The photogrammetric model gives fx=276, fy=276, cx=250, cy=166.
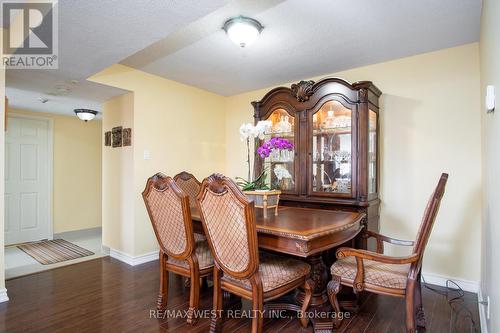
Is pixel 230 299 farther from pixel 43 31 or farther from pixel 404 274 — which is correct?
pixel 43 31

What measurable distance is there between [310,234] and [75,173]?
4.93 metres

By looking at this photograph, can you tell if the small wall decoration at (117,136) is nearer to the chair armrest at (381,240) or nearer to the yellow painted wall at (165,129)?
the yellow painted wall at (165,129)

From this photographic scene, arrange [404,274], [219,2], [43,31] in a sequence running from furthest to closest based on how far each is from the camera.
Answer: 1. [43,31]
2. [404,274]
3. [219,2]

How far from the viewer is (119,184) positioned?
11.9ft

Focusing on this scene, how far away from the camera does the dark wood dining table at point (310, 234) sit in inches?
66.3

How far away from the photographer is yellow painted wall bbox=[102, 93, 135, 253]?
343cm

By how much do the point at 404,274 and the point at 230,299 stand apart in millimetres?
1418

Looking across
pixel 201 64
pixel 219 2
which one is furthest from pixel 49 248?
pixel 219 2

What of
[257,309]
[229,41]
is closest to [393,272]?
[257,309]

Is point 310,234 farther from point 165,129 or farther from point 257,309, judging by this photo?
point 165,129

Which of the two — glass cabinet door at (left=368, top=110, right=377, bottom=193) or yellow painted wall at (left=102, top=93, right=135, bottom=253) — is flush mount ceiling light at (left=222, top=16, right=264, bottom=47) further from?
yellow painted wall at (left=102, top=93, right=135, bottom=253)

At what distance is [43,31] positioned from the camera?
1.98 m

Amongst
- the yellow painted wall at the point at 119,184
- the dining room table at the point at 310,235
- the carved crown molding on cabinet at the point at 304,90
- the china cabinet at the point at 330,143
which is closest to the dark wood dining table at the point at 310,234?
the dining room table at the point at 310,235

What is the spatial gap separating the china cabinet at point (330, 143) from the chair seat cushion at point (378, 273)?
81 cm
